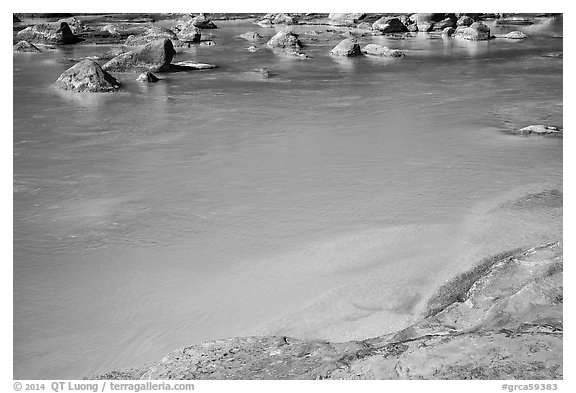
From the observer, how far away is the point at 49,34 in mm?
15758

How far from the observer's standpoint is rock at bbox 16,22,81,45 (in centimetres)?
1505

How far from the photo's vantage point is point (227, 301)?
4.70 metres

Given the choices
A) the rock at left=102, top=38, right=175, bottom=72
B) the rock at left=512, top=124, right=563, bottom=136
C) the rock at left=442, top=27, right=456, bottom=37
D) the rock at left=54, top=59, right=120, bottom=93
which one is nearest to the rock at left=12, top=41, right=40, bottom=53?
the rock at left=102, top=38, right=175, bottom=72

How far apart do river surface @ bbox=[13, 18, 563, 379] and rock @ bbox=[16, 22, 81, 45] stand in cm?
402

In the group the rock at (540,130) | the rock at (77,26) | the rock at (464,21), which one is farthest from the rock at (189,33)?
the rock at (540,130)

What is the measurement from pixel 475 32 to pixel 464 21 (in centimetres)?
181

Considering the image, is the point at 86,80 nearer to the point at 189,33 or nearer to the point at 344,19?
the point at 189,33

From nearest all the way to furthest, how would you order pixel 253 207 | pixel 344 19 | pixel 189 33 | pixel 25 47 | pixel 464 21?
1. pixel 253 207
2. pixel 25 47
3. pixel 189 33
4. pixel 344 19
5. pixel 464 21

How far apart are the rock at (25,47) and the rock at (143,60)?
262 centimetres

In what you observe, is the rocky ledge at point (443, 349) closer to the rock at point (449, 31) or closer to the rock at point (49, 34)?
the rock at point (49, 34)

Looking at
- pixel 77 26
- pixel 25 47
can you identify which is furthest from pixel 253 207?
pixel 77 26
